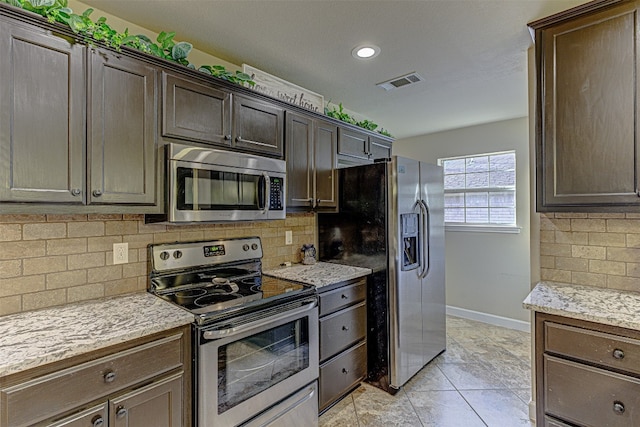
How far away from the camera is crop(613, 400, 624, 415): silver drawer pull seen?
140cm

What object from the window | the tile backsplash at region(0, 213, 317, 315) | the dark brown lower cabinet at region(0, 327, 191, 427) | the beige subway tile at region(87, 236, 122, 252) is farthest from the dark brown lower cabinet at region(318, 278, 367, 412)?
the window

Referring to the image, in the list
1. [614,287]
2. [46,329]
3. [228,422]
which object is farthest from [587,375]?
[46,329]

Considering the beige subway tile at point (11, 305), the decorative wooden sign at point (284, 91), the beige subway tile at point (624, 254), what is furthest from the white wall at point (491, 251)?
the beige subway tile at point (11, 305)

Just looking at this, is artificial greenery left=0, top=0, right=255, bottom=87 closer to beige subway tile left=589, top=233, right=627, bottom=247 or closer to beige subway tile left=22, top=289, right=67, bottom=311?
beige subway tile left=22, top=289, right=67, bottom=311

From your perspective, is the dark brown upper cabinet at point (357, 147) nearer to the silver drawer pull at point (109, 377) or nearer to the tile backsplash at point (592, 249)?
the tile backsplash at point (592, 249)

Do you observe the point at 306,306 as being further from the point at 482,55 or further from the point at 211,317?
the point at 482,55

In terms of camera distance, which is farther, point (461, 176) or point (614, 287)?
point (461, 176)

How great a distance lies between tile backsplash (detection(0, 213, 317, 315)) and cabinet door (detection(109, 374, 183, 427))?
0.70m

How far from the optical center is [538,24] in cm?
184

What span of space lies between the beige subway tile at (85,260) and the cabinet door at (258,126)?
3.33 ft

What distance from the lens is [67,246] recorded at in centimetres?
166

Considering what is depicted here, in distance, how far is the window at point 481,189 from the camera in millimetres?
3943

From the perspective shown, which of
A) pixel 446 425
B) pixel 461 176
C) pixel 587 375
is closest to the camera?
pixel 587 375

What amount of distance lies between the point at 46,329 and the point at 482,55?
2995 millimetres
